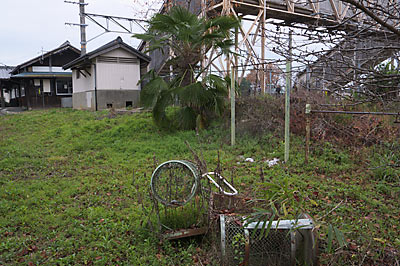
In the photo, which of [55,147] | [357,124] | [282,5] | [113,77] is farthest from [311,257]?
[113,77]

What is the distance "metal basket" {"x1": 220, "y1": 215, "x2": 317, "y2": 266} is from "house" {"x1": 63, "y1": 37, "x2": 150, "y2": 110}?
13321 mm

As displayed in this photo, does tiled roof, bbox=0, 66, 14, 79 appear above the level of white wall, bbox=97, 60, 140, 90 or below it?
above

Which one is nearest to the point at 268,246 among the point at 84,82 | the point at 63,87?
the point at 84,82

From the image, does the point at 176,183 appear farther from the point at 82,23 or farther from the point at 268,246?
the point at 82,23

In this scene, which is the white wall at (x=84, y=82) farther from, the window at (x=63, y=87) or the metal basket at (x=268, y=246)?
the metal basket at (x=268, y=246)

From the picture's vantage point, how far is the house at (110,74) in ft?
49.0

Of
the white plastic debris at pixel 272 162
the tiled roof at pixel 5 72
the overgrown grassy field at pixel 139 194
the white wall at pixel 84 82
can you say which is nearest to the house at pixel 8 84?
the tiled roof at pixel 5 72

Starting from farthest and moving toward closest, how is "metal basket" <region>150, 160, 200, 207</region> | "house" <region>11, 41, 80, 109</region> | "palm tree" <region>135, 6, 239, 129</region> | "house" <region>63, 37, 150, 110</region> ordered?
"house" <region>11, 41, 80, 109</region> < "house" <region>63, 37, 150, 110</region> < "palm tree" <region>135, 6, 239, 129</region> < "metal basket" <region>150, 160, 200, 207</region>

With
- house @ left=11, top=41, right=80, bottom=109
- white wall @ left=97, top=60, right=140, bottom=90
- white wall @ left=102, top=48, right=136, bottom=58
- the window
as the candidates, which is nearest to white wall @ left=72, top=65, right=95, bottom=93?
white wall @ left=97, top=60, right=140, bottom=90

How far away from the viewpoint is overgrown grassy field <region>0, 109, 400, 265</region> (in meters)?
3.00

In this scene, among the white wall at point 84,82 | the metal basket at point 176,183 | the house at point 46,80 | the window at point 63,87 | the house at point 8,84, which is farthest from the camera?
the house at point 8,84

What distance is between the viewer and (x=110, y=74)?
15.3 m

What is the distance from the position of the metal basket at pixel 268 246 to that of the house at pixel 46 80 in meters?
21.2

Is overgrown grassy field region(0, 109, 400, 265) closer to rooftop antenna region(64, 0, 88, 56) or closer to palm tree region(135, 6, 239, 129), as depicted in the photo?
palm tree region(135, 6, 239, 129)
